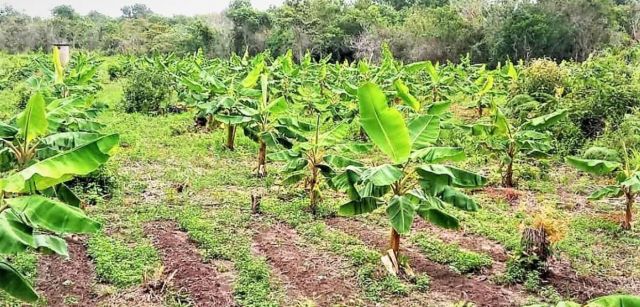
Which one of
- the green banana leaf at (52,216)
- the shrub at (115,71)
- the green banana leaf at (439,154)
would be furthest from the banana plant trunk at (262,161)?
the shrub at (115,71)

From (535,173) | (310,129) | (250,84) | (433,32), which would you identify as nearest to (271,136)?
(310,129)

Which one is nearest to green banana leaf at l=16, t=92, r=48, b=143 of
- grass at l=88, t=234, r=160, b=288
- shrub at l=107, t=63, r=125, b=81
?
grass at l=88, t=234, r=160, b=288

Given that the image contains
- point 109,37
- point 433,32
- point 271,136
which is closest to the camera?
point 271,136

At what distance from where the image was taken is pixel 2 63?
2609 centimetres

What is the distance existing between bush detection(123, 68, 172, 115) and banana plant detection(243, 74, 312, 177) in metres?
7.67

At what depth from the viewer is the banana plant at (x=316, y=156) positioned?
23.7ft

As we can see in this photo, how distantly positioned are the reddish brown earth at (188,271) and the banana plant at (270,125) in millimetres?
2369

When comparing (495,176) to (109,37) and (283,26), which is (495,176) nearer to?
(283,26)

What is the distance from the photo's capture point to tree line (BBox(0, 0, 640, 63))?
94.0ft

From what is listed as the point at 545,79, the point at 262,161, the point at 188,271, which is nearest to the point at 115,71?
the point at 545,79

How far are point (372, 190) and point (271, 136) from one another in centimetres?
331

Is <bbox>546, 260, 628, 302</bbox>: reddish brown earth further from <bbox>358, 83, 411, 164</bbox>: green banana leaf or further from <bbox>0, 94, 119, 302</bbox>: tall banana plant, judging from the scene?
<bbox>0, 94, 119, 302</bbox>: tall banana plant

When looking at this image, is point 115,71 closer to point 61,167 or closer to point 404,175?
point 404,175

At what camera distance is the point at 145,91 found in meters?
17.3
